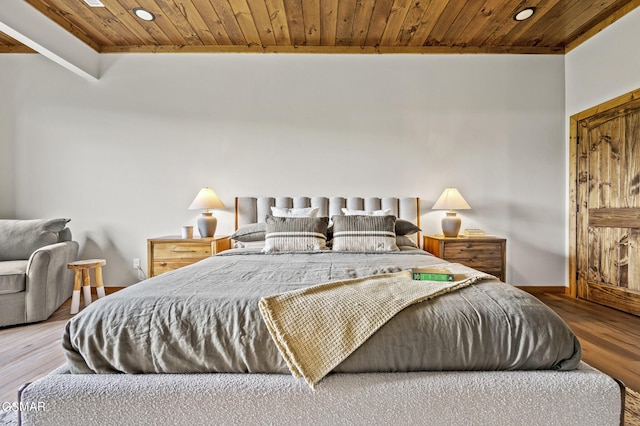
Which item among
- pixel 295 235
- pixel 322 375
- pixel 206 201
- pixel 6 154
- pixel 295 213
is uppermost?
pixel 6 154

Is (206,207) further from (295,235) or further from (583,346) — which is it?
(583,346)

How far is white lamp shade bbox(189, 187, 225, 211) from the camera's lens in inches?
119

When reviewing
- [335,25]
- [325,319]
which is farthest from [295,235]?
[335,25]

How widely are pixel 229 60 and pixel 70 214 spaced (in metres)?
→ 2.36

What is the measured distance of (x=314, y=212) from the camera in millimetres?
2852

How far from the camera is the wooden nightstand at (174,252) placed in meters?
2.79

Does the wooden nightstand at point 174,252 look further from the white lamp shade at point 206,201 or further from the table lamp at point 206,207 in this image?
the white lamp shade at point 206,201

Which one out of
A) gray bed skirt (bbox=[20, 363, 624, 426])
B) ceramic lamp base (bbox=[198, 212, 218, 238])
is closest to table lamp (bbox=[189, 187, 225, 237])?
ceramic lamp base (bbox=[198, 212, 218, 238])

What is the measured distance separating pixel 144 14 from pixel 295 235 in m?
2.41

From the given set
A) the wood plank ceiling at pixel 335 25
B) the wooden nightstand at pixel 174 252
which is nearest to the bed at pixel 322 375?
the wooden nightstand at pixel 174 252

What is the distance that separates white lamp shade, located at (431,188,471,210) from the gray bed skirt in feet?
7.15

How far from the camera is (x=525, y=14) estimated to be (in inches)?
109

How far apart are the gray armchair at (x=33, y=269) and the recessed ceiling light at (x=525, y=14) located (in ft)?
14.8

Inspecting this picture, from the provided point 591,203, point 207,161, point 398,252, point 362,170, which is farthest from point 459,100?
point 207,161
